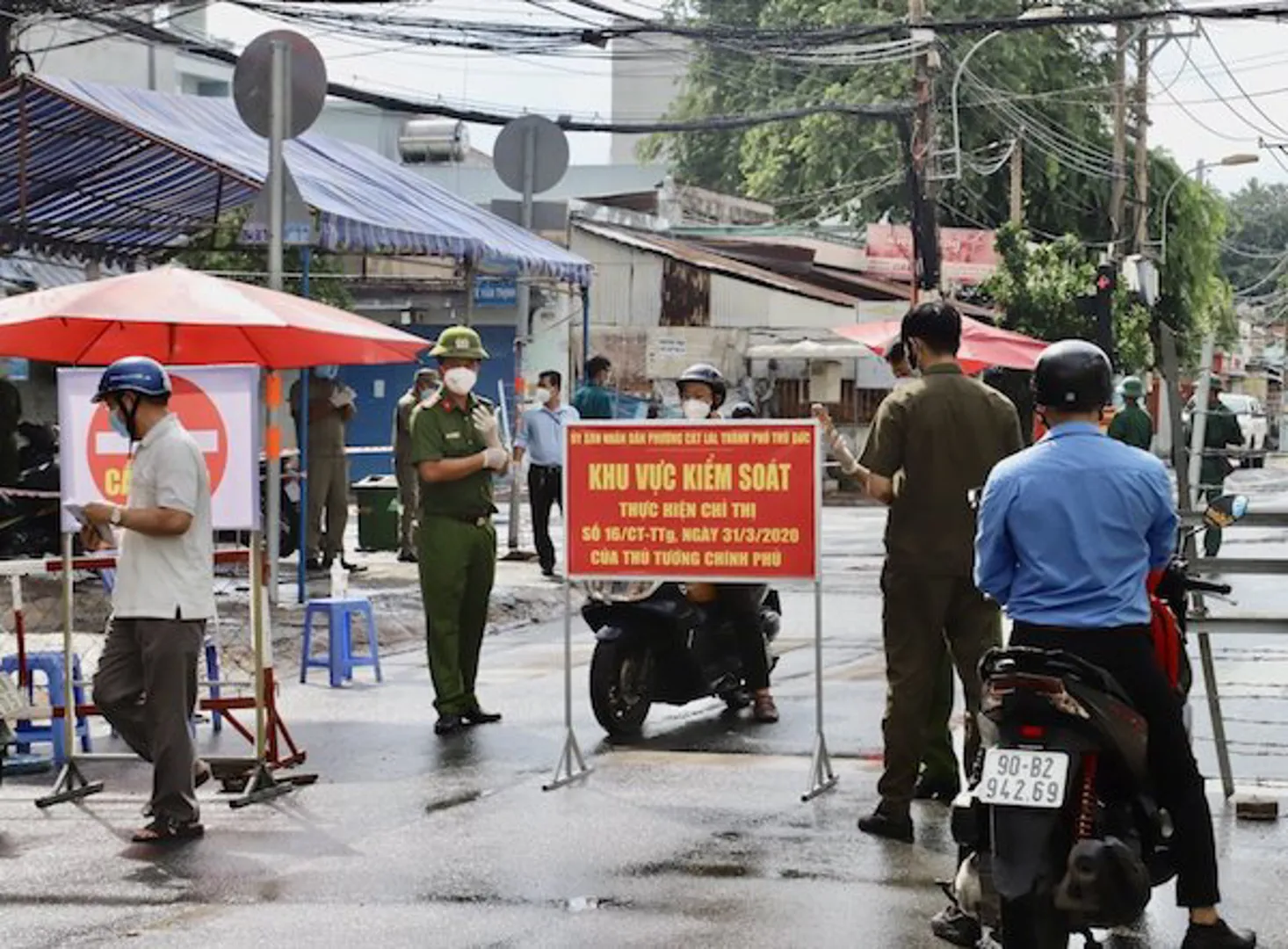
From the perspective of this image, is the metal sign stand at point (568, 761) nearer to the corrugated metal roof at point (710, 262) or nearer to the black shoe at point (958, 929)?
the black shoe at point (958, 929)

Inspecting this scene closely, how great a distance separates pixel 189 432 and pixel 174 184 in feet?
32.7

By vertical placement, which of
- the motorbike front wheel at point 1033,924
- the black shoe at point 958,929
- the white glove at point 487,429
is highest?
the white glove at point 487,429

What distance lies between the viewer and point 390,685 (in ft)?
43.6

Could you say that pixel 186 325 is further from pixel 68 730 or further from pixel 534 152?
pixel 534 152

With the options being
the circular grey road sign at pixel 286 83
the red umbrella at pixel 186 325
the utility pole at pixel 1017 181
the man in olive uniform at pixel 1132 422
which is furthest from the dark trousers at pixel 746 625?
the utility pole at pixel 1017 181

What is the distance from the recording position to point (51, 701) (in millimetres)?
10672

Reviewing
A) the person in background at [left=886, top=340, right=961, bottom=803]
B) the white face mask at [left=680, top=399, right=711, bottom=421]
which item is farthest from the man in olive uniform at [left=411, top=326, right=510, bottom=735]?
the person in background at [left=886, top=340, right=961, bottom=803]

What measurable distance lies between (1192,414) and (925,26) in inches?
670

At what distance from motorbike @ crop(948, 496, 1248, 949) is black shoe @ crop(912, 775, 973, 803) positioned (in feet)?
10.0

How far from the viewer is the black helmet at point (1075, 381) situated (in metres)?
6.18

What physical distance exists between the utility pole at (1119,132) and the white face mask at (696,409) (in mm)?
38124

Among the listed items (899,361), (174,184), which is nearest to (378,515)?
(174,184)

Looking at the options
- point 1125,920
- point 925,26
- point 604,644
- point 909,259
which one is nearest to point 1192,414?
point 604,644

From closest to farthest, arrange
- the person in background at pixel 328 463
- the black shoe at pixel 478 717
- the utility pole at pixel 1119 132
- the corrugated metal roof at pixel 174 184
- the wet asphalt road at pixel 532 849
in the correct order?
the wet asphalt road at pixel 532 849, the black shoe at pixel 478 717, the corrugated metal roof at pixel 174 184, the person in background at pixel 328 463, the utility pole at pixel 1119 132
